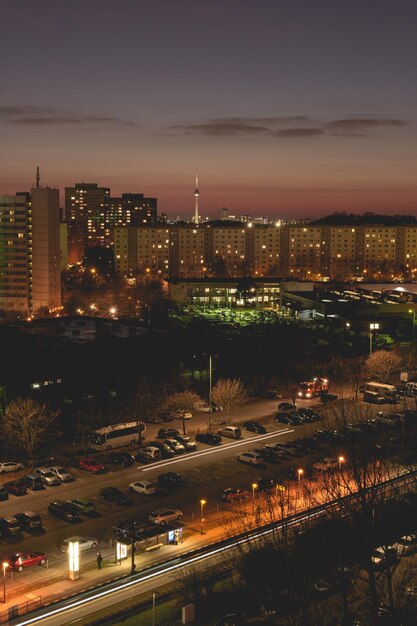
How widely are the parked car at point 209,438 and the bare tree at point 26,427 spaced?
6.85 ft

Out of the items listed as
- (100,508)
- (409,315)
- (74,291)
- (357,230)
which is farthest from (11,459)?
(357,230)

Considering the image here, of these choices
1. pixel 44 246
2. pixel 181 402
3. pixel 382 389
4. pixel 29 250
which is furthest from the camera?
pixel 29 250

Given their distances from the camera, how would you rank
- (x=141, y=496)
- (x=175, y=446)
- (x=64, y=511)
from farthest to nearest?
(x=175, y=446), (x=141, y=496), (x=64, y=511)

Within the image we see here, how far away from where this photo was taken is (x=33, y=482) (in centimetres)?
876

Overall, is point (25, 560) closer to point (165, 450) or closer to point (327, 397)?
point (165, 450)

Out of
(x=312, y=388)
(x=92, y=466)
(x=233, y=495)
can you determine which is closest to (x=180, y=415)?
(x=92, y=466)

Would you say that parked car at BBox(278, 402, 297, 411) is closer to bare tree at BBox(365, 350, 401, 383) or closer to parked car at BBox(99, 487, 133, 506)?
bare tree at BBox(365, 350, 401, 383)

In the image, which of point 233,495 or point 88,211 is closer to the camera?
point 233,495

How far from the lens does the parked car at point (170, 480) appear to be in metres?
8.75

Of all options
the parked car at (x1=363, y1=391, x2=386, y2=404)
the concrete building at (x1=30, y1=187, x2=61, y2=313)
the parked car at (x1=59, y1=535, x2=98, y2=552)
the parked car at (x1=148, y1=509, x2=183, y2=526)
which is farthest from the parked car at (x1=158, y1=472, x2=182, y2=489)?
the concrete building at (x1=30, y1=187, x2=61, y2=313)

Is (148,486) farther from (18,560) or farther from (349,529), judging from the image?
(349,529)

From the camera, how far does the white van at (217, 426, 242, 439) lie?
35.3 ft

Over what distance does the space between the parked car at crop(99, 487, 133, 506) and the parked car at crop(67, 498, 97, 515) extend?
0.27 m

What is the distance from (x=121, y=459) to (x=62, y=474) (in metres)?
0.94
